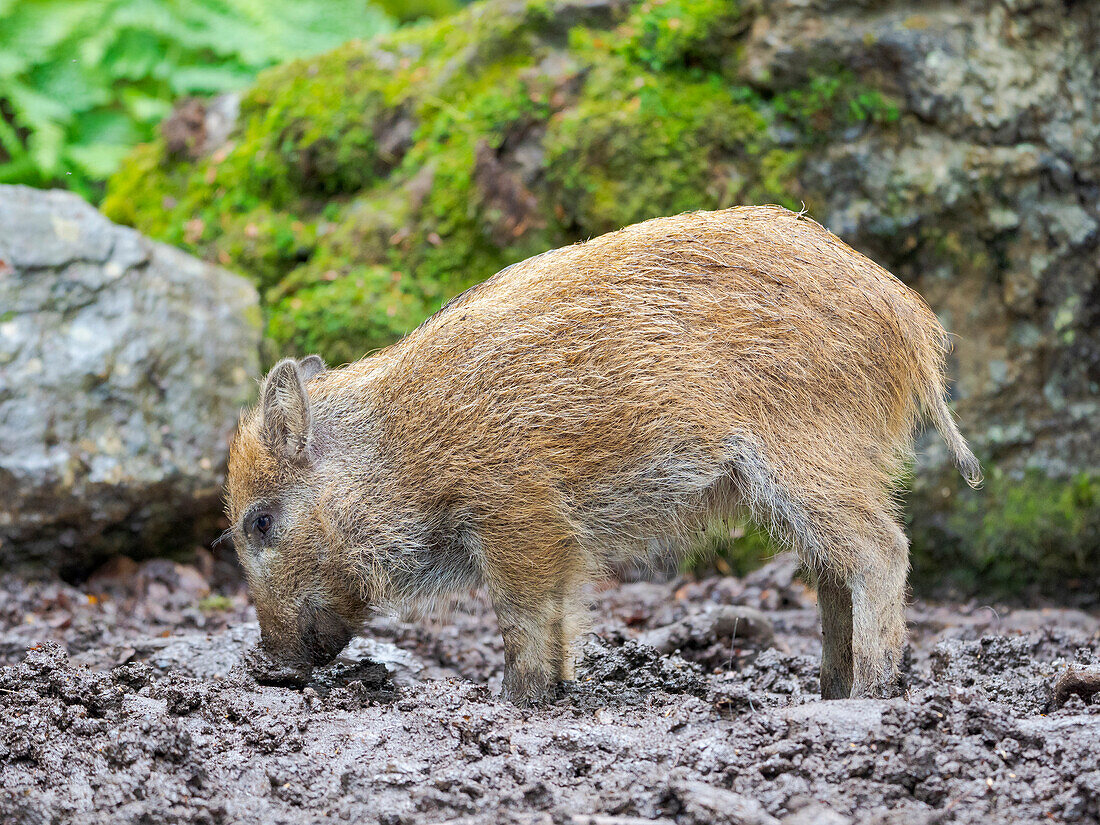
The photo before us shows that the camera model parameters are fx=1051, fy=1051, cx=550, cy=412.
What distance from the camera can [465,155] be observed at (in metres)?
7.73

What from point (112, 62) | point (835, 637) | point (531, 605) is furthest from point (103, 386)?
point (112, 62)

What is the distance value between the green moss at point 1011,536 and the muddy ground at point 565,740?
163cm

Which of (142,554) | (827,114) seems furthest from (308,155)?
(827,114)

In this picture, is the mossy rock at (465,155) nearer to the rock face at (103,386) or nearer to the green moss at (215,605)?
the rock face at (103,386)

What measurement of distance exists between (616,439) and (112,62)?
897 cm

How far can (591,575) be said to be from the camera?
4.68 meters

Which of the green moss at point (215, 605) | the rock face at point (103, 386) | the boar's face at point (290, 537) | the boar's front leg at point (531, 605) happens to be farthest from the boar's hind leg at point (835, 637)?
the rock face at point (103, 386)

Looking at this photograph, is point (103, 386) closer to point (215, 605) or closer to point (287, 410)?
point (215, 605)

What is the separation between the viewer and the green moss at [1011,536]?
6.92m

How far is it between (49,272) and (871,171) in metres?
5.43

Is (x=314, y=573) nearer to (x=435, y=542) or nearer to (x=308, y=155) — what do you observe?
(x=435, y=542)

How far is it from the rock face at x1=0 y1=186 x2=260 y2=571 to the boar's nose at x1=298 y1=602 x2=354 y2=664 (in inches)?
100

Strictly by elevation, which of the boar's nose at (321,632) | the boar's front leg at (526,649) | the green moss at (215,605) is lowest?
the green moss at (215,605)

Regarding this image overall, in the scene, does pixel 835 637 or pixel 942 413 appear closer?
pixel 835 637
